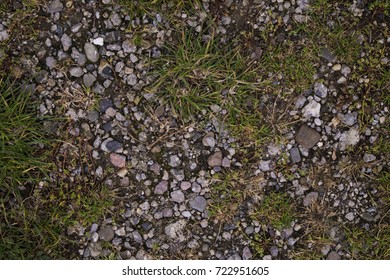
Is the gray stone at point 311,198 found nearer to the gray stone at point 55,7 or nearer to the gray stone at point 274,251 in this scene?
the gray stone at point 274,251

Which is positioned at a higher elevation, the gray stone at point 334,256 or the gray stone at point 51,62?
the gray stone at point 51,62

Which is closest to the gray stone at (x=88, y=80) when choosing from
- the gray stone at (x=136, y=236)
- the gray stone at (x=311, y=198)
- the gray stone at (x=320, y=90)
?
the gray stone at (x=136, y=236)

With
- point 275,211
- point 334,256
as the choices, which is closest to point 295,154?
point 275,211

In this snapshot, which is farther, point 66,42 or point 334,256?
point 334,256

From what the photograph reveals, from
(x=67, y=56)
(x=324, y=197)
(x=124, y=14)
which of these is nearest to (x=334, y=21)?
(x=324, y=197)

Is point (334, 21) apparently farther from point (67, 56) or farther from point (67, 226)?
point (67, 226)

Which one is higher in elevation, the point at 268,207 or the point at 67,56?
the point at 67,56

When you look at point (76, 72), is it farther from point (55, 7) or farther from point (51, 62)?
point (55, 7)
